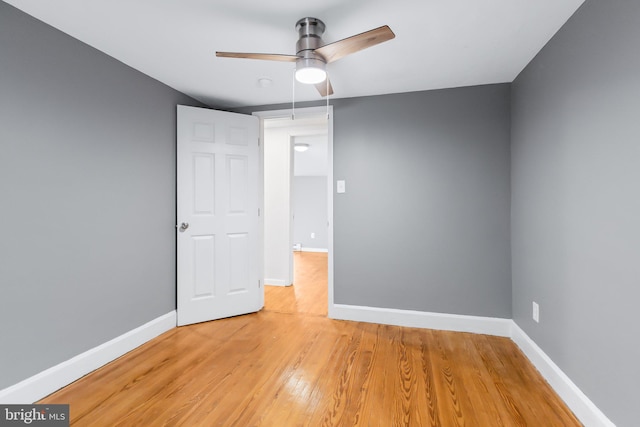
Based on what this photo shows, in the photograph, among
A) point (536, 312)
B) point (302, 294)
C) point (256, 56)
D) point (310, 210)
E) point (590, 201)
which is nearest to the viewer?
point (590, 201)

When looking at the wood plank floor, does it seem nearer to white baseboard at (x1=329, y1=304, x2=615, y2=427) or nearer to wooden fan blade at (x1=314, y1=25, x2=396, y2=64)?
white baseboard at (x1=329, y1=304, x2=615, y2=427)

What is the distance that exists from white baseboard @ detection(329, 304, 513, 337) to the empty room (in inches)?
0.8

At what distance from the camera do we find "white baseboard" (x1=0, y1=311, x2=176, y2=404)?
1.64m

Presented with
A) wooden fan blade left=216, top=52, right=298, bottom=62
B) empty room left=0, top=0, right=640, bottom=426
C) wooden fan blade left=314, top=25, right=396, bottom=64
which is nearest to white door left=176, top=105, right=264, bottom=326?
empty room left=0, top=0, right=640, bottom=426

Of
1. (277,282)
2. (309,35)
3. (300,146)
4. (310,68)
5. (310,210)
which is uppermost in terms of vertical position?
(300,146)

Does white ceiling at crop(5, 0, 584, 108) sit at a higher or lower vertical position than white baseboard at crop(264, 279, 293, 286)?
higher

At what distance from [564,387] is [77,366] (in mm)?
3035

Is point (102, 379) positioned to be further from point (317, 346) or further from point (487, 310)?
point (487, 310)

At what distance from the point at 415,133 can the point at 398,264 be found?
4.19ft

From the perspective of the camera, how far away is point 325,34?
6.03ft

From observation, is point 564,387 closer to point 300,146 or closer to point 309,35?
point 309,35

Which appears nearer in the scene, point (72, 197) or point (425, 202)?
point (72, 197)

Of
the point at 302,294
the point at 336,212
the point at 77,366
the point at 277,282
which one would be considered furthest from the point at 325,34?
the point at 277,282

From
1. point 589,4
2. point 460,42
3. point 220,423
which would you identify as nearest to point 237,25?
point 460,42
